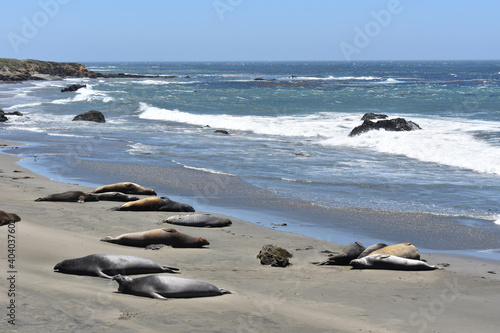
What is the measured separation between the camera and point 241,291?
22.8 feet

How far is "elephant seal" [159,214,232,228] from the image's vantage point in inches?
429

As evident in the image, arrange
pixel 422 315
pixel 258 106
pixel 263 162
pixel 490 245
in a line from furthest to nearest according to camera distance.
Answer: pixel 258 106 < pixel 263 162 < pixel 490 245 < pixel 422 315

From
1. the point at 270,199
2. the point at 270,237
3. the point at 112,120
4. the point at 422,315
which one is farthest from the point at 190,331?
the point at 112,120

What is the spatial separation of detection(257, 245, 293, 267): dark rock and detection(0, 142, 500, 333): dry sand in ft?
0.49

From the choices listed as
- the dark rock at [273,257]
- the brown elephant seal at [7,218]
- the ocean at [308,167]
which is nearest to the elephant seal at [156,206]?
the ocean at [308,167]

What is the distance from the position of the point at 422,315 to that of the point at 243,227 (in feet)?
16.2

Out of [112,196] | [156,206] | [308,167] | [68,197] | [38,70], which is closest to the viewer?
[156,206]

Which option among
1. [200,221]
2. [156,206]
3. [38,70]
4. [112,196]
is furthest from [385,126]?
[38,70]

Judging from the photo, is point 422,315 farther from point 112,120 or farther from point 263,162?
point 112,120

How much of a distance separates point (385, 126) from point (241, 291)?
68.9 feet

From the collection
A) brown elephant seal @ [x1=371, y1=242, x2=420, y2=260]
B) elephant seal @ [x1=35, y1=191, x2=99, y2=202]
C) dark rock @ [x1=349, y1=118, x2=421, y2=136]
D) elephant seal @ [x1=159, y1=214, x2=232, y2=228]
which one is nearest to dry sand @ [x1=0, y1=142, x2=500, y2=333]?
elephant seal @ [x1=159, y1=214, x2=232, y2=228]

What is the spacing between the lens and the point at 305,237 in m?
10.3

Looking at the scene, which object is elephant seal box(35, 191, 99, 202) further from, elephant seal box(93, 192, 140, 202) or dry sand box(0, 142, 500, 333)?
dry sand box(0, 142, 500, 333)

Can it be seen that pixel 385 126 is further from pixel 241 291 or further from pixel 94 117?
pixel 241 291
